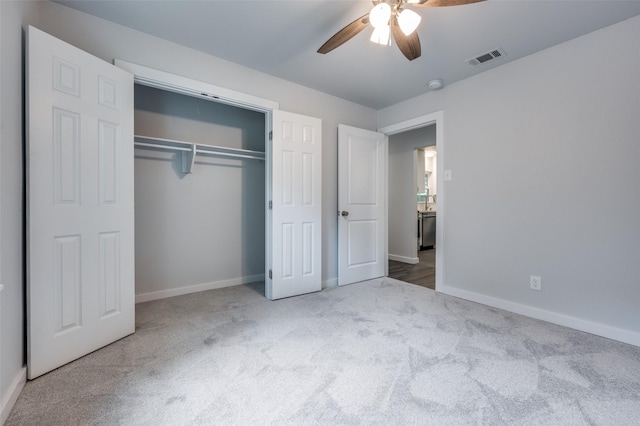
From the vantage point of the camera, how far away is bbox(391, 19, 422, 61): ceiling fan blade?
184 centimetres

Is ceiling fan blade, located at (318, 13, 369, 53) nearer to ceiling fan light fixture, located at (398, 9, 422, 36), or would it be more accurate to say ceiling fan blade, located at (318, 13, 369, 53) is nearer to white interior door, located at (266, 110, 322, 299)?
ceiling fan light fixture, located at (398, 9, 422, 36)

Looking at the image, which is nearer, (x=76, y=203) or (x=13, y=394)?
(x=13, y=394)

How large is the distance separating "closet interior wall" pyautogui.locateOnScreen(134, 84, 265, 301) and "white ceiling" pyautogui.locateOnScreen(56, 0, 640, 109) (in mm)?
881

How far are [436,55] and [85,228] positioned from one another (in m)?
3.13

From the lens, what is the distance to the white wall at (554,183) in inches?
83.3

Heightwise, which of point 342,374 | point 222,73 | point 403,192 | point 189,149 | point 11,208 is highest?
point 222,73

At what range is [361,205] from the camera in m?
3.75

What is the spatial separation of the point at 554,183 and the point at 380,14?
2085 mm

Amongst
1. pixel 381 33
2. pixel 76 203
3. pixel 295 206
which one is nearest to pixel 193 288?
pixel 295 206

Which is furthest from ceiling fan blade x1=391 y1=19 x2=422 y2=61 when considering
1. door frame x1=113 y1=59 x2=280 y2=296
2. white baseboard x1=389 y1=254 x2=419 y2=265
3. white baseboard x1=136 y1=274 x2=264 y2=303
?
white baseboard x1=389 y1=254 x2=419 y2=265

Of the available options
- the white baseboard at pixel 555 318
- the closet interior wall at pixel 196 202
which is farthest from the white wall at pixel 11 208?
the white baseboard at pixel 555 318

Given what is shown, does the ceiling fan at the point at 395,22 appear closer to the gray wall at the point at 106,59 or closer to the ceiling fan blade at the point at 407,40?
the ceiling fan blade at the point at 407,40

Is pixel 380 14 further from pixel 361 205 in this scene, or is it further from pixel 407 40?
pixel 361 205

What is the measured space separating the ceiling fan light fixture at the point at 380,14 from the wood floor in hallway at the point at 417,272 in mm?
2925
